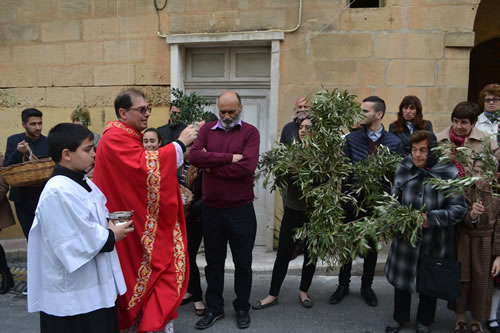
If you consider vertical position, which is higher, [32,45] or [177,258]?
[32,45]

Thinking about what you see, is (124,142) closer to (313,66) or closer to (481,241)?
(481,241)

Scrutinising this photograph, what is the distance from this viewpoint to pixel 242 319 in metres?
3.98

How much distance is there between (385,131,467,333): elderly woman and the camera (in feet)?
11.3

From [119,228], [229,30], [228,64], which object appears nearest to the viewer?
[119,228]

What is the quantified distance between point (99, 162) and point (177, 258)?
0.97m

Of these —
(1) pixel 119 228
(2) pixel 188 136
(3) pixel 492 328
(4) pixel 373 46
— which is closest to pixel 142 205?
(1) pixel 119 228

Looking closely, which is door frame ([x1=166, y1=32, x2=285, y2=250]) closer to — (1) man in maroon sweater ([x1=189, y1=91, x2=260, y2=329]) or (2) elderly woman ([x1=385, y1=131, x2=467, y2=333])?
(1) man in maroon sweater ([x1=189, y1=91, x2=260, y2=329])

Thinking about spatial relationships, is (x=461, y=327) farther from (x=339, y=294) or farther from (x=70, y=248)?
(x=70, y=248)

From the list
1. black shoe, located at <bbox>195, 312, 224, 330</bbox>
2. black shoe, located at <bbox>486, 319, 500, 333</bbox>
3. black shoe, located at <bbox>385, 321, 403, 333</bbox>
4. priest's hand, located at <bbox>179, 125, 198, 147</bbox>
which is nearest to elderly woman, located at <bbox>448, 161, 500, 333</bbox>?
black shoe, located at <bbox>486, 319, 500, 333</bbox>

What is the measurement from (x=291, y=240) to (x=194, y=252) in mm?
1008

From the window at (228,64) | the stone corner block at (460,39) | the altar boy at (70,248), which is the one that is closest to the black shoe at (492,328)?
the altar boy at (70,248)

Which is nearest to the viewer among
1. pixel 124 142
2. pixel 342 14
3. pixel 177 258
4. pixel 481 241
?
pixel 124 142

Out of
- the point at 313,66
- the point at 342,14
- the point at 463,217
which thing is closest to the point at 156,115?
the point at 313,66

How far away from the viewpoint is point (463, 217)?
138 inches
